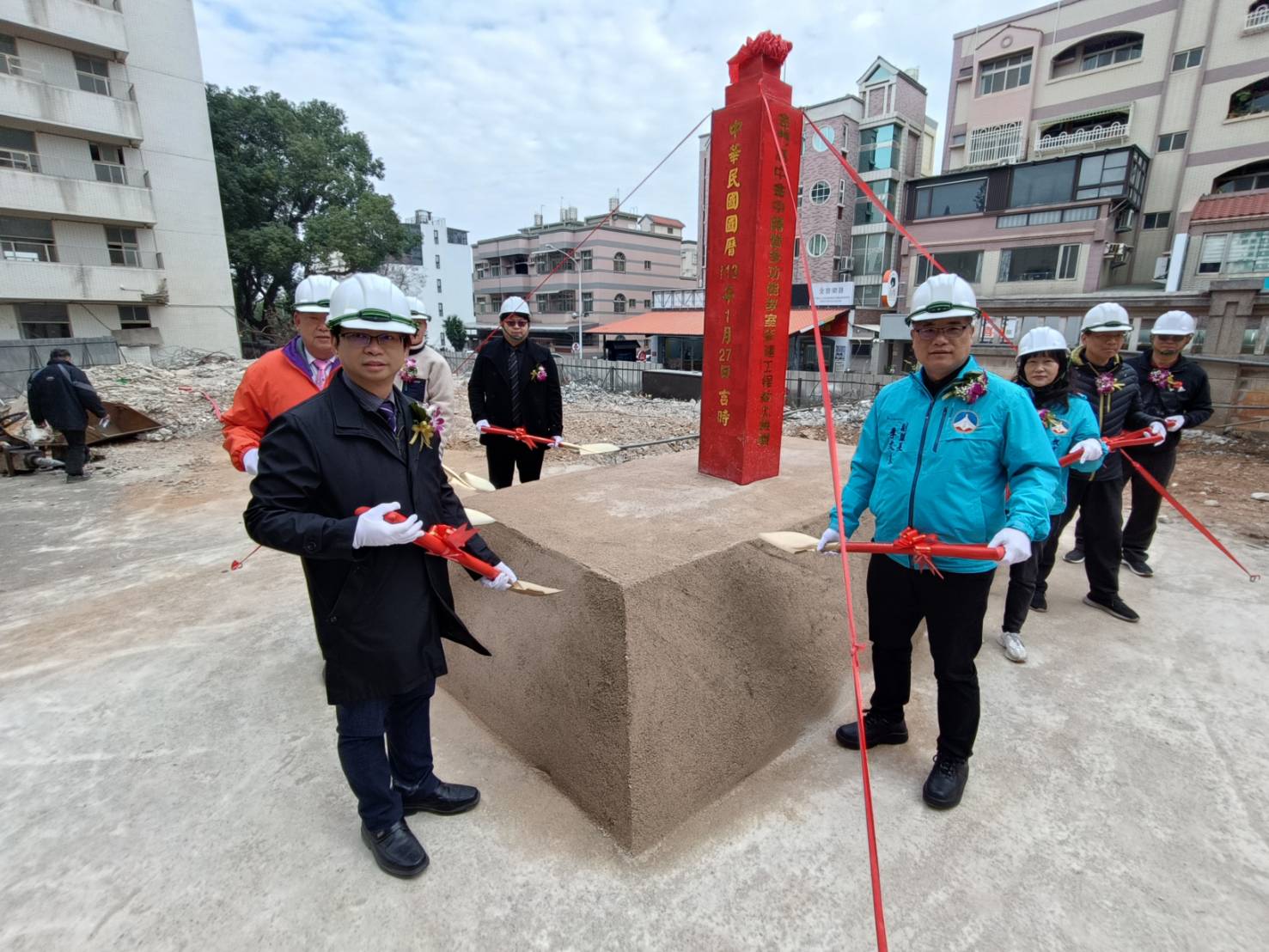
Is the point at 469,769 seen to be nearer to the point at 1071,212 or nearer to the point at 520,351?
the point at 520,351

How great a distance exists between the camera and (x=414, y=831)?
218 cm

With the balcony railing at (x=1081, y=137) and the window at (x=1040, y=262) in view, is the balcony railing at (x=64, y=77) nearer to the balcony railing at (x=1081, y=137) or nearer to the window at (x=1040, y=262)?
the window at (x=1040, y=262)

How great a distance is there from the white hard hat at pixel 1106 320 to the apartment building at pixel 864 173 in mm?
20969

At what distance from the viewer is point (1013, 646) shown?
334cm

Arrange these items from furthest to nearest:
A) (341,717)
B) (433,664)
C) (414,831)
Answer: (414,831)
(433,664)
(341,717)

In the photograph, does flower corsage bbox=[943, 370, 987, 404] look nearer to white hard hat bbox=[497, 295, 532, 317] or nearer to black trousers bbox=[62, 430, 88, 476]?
white hard hat bbox=[497, 295, 532, 317]

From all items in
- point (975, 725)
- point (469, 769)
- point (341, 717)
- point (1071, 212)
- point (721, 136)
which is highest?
Result: point (1071, 212)

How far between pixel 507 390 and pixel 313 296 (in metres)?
1.75

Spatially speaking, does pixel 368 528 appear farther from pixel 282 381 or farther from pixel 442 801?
pixel 282 381

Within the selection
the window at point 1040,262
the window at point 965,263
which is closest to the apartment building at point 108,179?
the window at point 965,263

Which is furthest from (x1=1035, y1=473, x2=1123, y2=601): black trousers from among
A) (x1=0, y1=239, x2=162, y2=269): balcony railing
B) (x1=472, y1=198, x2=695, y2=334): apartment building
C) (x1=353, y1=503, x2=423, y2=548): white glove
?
(x1=472, y1=198, x2=695, y2=334): apartment building

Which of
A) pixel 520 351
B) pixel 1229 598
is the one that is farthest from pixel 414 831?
pixel 1229 598

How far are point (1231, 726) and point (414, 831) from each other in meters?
3.59

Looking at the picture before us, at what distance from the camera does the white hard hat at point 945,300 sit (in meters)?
2.04
